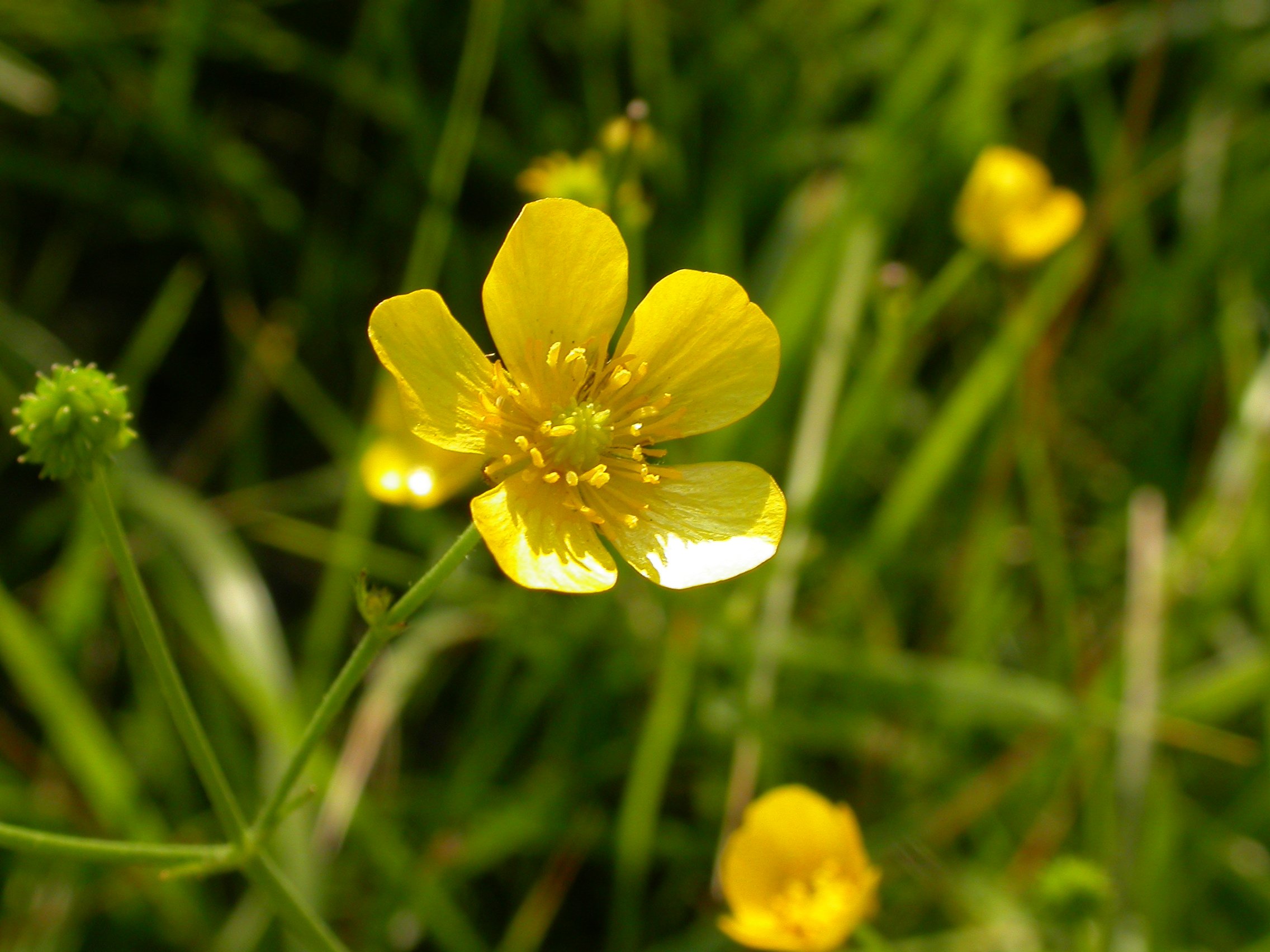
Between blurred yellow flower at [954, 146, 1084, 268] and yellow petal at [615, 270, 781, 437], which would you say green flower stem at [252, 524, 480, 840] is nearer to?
yellow petal at [615, 270, 781, 437]

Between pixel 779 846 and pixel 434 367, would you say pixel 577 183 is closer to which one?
pixel 434 367

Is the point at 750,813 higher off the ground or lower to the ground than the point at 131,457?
lower

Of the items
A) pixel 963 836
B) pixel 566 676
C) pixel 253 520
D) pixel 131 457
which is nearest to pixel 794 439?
pixel 566 676

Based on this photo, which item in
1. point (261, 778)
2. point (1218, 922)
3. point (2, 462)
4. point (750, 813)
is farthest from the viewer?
point (2, 462)

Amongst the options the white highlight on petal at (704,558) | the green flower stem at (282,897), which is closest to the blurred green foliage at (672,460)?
the green flower stem at (282,897)

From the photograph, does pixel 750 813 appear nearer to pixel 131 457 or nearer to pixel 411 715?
pixel 411 715
